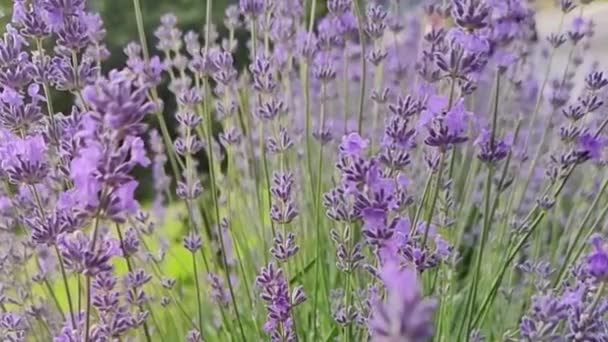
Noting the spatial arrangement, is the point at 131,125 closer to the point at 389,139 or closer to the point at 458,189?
the point at 389,139

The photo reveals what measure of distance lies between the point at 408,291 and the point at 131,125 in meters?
0.21

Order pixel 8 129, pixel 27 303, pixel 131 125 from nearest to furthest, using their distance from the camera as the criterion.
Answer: pixel 131 125
pixel 8 129
pixel 27 303

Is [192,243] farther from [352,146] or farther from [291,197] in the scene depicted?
[352,146]

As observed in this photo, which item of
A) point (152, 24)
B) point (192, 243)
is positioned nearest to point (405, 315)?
point (192, 243)

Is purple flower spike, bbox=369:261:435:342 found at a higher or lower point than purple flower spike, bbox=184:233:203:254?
higher

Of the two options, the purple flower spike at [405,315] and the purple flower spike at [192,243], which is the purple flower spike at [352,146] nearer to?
the purple flower spike at [192,243]

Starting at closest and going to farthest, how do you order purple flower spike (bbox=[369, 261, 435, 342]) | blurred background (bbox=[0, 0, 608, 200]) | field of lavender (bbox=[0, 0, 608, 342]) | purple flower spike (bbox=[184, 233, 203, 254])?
purple flower spike (bbox=[369, 261, 435, 342]) < field of lavender (bbox=[0, 0, 608, 342]) < purple flower spike (bbox=[184, 233, 203, 254]) < blurred background (bbox=[0, 0, 608, 200])

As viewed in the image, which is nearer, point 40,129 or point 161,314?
point 40,129

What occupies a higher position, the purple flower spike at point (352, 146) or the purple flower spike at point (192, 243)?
the purple flower spike at point (352, 146)

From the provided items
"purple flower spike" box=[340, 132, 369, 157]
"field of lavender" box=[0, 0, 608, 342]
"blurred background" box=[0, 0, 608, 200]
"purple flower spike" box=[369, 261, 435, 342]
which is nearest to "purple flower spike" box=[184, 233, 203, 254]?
"field of lavender" box=[0, 0, 608, 342]

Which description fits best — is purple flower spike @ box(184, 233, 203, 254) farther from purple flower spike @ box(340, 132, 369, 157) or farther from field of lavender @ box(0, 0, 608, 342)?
purple flower spike @ box(340, 132, 369, 157)

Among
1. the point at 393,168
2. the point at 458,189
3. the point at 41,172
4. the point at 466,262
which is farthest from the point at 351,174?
the point at 466,262

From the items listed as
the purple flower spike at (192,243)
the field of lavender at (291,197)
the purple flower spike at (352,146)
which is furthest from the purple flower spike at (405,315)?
the purple flower spike at (192,243)

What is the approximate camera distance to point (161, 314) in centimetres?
122
